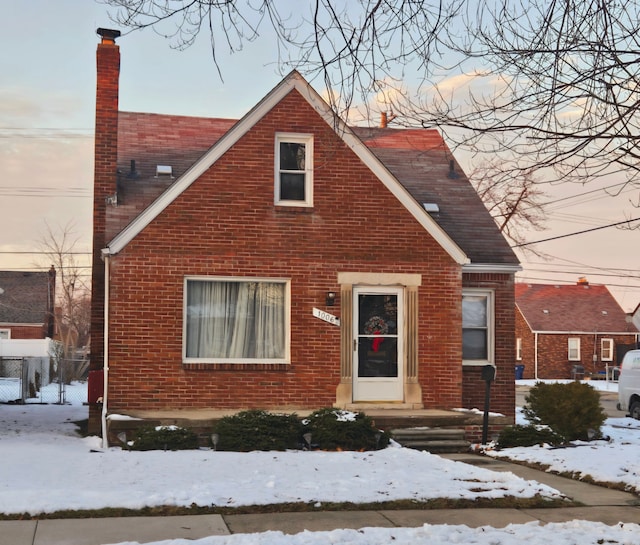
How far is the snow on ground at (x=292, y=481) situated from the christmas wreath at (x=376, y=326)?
11.4 feet

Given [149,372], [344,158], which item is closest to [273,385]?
[149,372]

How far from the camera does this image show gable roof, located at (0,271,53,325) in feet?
169

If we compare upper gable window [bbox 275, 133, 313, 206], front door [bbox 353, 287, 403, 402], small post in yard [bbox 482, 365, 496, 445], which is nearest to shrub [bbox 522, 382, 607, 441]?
small post in yard [bbox 482, 365, 496, 445]

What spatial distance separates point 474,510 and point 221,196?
8.50 meters

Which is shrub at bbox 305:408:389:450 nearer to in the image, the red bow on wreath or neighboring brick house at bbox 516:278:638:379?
the red bow on wreath

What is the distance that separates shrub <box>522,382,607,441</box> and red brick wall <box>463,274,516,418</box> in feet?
7.34

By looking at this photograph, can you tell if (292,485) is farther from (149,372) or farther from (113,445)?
(149,372)

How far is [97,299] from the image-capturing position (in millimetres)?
16531

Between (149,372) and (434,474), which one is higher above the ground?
(149,372)

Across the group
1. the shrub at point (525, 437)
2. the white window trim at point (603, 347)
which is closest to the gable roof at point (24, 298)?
the white window trim at point (603, 347)

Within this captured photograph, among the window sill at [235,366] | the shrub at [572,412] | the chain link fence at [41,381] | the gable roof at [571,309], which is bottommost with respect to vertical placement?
the chain link fence at [41,381]

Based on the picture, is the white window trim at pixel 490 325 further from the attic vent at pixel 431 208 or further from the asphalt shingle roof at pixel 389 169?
the attic vent at pixel 431 208

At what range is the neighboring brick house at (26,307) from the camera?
169ft

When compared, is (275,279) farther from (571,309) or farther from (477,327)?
(571,309)
